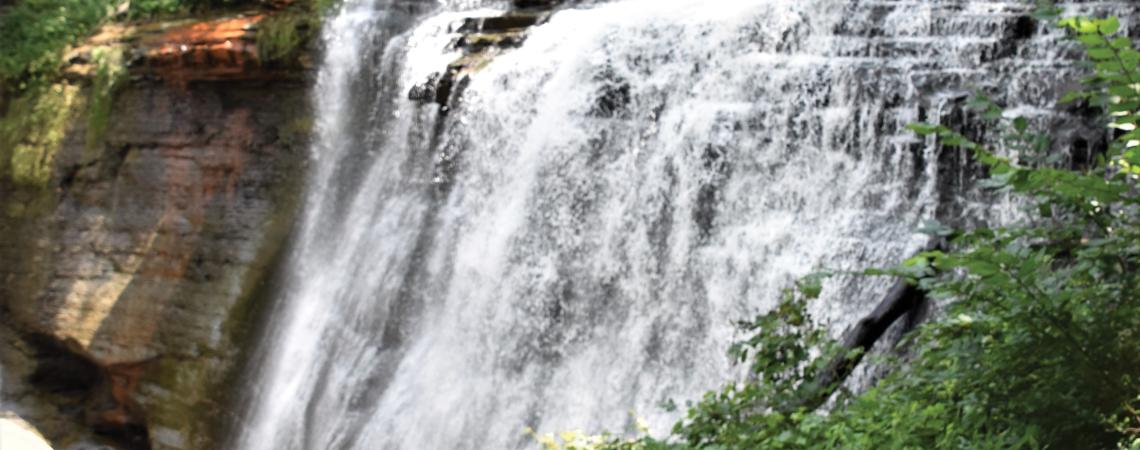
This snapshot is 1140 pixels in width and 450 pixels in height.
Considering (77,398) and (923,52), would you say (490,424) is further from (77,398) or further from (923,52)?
(77,398)

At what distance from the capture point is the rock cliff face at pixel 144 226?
11.0 metres

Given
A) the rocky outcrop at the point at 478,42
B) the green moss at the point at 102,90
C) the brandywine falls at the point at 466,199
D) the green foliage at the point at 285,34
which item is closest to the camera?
the brandywine falls at the point at 466,199

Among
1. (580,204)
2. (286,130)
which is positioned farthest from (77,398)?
(580,204)

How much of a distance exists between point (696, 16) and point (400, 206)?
2.78 m

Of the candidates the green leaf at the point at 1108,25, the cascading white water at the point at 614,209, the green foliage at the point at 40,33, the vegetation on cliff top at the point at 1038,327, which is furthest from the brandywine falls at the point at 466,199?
the green leaf at the point at 1108,25

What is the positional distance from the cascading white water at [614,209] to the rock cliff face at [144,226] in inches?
33.3

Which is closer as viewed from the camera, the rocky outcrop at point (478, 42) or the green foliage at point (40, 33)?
the rocky outcrop at point (478, 42)

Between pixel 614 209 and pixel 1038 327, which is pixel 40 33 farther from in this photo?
pixel 1038 327

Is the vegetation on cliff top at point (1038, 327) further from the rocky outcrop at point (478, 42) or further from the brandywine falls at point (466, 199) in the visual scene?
the rocky outcrop at point (478, 42)

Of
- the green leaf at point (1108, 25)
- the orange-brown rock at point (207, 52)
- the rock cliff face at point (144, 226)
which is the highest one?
the green leaf at point (1108, 25)

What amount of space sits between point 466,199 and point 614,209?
1.52 m

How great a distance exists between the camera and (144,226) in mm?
11562

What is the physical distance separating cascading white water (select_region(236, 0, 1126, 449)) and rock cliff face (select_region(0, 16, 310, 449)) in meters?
0.85

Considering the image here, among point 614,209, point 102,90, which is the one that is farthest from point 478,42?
point 102,90
